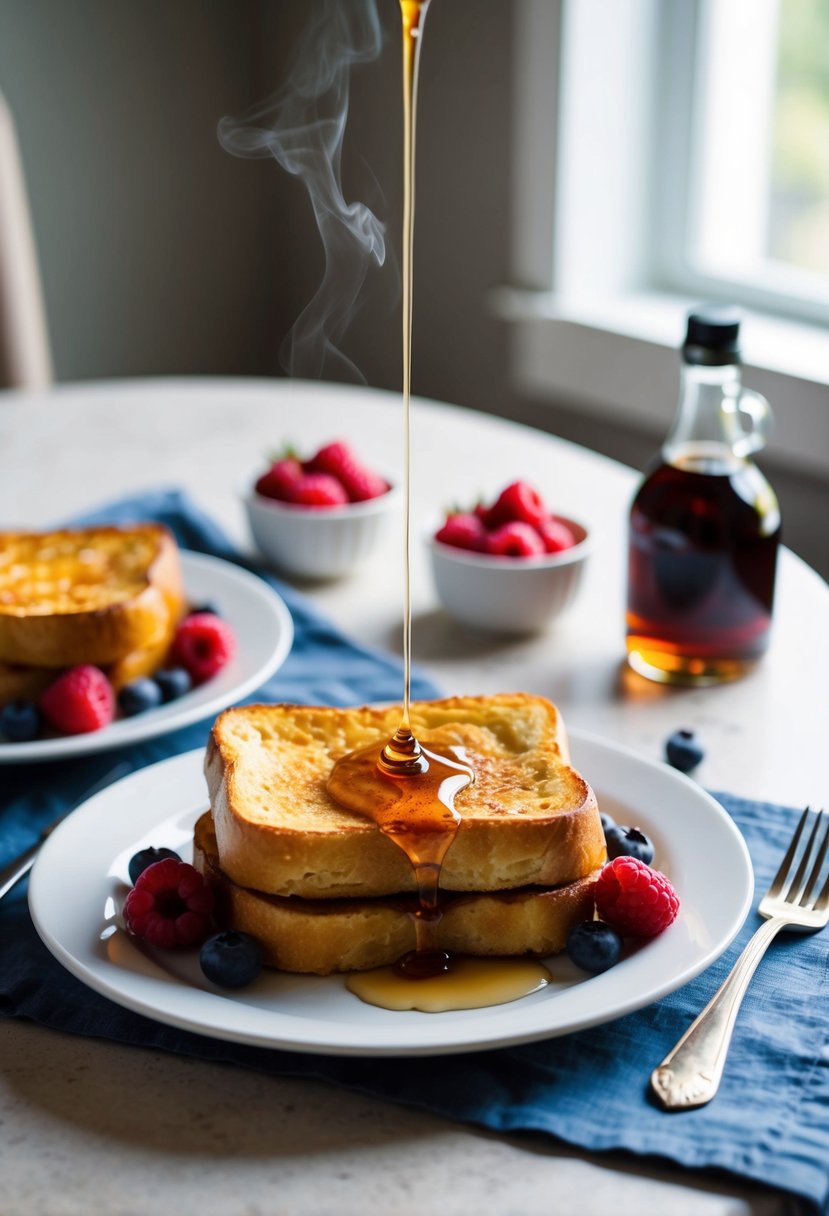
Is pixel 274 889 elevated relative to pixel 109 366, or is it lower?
elevated

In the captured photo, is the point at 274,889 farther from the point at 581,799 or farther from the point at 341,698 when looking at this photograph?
the point at 341,698

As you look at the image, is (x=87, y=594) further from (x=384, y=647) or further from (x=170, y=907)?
(x=170, y=907)

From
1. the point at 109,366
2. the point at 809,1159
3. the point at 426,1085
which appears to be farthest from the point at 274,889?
the point at 109,366

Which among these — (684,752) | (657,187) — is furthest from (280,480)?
(657,187)

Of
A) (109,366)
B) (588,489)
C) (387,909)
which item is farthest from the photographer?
(109,366)

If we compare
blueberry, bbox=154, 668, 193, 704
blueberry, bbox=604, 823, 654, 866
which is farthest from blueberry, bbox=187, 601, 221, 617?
blueberry, bbox=604, 823, 654, 866

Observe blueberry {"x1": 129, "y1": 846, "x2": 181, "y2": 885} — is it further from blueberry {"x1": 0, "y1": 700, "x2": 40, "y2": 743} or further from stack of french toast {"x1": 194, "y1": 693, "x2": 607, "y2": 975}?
blueberry {"x1": 0, "y1": 700, "x2": 40, "y2": 743}

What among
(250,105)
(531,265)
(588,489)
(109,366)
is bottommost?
(109,366)
